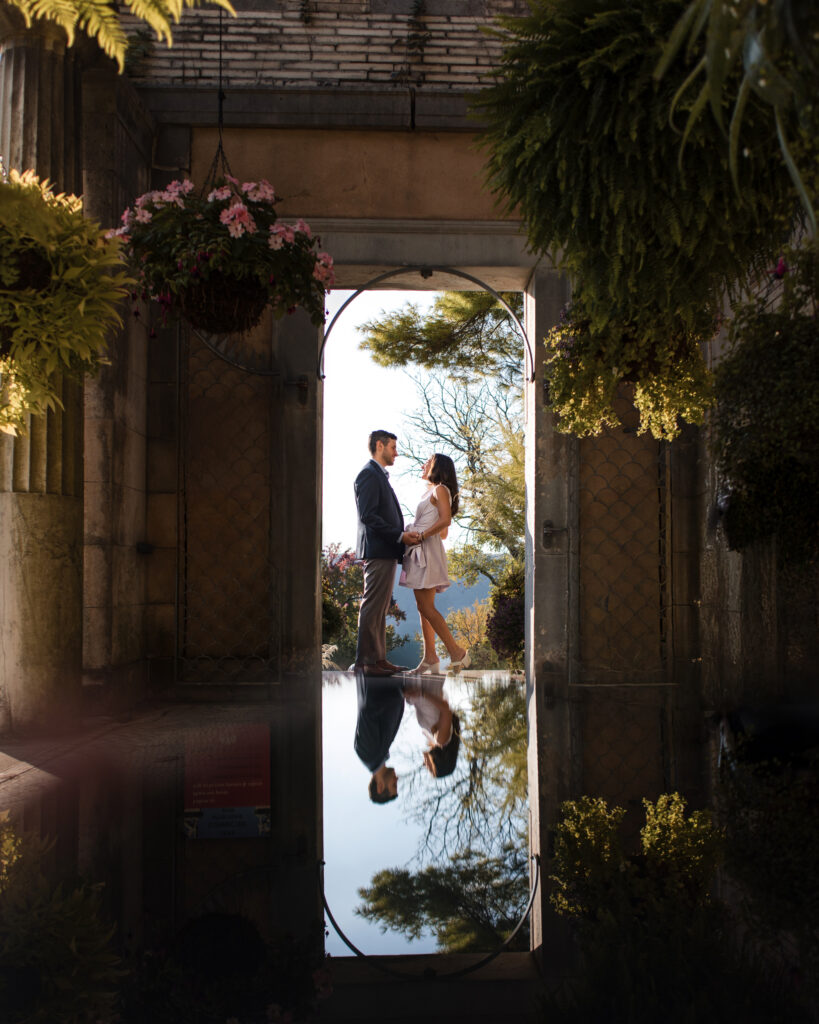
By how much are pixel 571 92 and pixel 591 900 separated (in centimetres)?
187

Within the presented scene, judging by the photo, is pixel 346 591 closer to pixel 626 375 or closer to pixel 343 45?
pixel 343 45

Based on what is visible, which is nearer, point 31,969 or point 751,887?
point 31,969

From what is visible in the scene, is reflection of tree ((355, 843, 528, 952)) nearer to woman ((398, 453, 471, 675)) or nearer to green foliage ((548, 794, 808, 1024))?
green foliage ((548, 794, 808, 1024))

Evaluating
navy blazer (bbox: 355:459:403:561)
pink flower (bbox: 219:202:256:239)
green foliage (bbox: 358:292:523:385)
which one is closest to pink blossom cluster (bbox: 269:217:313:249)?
pink flower (bbox: 219:202:256:239)

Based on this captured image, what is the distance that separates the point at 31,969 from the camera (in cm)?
167

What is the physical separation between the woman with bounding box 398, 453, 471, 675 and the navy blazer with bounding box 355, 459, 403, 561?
44cm

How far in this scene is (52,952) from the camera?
1.72 m

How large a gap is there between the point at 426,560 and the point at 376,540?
66 centimetres

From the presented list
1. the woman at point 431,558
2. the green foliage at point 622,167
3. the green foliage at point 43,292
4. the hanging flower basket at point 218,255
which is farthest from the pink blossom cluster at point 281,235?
the woman at point 431,558

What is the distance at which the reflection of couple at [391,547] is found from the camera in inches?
306

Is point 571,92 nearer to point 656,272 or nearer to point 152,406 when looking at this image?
point 656,272

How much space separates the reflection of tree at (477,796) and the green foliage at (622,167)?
163cm

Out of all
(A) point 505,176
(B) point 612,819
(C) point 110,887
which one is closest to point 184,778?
(C) point 110,887

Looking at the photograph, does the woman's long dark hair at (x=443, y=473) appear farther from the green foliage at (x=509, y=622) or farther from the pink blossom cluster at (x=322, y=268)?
the pink blossom cluster at (x=322, y=268)
